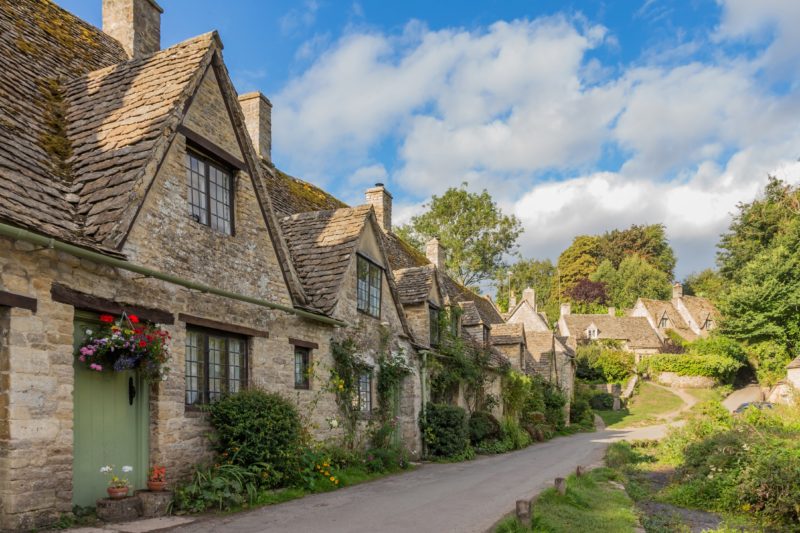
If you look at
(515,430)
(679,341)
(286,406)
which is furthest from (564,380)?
(286,406)

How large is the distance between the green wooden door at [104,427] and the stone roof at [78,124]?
1.57m

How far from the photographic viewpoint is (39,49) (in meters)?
12.1

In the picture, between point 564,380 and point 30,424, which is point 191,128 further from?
point 564,380

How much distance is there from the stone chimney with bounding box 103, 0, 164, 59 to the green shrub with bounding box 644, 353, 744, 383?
166 feet

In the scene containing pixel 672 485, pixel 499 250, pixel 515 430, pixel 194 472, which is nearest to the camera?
pixel 194 472

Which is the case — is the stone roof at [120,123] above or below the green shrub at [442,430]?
above

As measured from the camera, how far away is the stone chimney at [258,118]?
780 inches

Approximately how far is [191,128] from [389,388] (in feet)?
29.9

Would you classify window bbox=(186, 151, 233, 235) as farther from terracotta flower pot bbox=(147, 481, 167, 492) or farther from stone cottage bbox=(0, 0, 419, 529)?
terracotta flower pot bbox=(147, 481, 167, 492)

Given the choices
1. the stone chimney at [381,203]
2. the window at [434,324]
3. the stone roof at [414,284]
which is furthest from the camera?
the stone chimney at [381,203]

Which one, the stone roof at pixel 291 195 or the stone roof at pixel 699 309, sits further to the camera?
the stone roof at pixel 699 309

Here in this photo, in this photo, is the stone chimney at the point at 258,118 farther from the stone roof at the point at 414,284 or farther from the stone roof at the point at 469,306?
the stone roof at the point at 469,306

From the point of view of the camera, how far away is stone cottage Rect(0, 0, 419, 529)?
25.4 feet

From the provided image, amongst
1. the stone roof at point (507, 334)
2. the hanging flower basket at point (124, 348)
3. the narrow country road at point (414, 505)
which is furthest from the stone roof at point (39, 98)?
the stone roof at point (507, 334)
